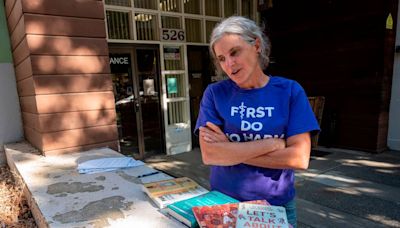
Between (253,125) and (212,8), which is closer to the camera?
(253,125)

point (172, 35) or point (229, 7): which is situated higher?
point (229, 7)

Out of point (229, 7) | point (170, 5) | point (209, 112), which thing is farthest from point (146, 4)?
point (209, 112)

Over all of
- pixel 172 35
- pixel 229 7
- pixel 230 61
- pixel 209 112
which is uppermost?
pixel 229 7

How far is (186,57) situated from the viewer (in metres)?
5.64

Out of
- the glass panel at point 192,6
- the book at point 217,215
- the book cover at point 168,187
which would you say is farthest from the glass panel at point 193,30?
the book at point 217,215

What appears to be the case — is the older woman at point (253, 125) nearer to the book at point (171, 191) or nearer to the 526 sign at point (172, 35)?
the book at point (171, 191)

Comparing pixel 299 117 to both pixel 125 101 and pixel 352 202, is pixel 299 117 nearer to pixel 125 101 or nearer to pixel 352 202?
pixel 352 202

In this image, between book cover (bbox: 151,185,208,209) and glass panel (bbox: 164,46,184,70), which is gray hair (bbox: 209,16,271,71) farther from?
glass panel (bbox: 164,46,184,70)

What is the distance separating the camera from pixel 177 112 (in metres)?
5.76

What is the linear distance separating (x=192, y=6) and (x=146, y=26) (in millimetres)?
1208

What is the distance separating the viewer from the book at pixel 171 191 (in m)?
1.51

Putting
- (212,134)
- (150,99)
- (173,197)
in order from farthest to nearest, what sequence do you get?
(150,99)
(173,197)
(212,134)

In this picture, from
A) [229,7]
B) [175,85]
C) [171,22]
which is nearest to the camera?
[171,22]

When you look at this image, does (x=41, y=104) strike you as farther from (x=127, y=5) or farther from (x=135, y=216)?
(x=127, y=5)
